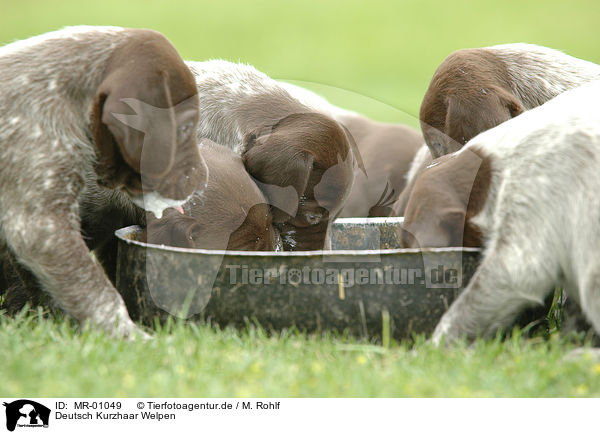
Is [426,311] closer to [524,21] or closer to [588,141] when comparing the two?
[588,141]

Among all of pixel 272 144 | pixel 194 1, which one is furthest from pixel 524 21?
pixel 272 144

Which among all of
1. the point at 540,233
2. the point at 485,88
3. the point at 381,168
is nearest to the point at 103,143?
the point at 540,233

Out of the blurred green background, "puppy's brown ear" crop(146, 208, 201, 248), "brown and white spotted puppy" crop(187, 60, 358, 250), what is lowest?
the blurred green background

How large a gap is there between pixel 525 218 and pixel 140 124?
1628 mm

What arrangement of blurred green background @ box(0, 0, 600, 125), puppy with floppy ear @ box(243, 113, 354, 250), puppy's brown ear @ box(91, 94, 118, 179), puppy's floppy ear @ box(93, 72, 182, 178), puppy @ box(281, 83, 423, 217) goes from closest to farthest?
puppy's floppy ear @ box(93, 72, 182, 178) < puppy's brown ear @ box(91, 94, 118, 179) < puppy with floppy ear @ box(243, 113, 354, 250) < puppy @ box(281, 83, 423, 217) < blurred green background @ box(0, 0, 600, 125)

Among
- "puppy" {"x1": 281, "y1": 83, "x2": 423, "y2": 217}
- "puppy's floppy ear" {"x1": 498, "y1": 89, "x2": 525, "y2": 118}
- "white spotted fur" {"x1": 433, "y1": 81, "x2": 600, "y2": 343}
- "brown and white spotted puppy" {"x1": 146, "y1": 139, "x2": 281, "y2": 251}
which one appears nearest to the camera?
"white spotted fur" {"x1": 433, "y1": 81, "x2": 600, "y2": 343}

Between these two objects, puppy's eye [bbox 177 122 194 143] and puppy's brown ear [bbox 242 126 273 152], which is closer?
puppy's eye [bbox 177 122 194 143]

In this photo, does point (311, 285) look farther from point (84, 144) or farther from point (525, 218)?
point (84, 144)

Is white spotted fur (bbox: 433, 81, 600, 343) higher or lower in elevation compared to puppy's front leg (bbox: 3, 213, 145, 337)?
higher

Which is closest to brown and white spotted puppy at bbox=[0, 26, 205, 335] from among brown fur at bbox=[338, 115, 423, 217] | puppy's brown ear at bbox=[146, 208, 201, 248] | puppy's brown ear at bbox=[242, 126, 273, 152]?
puppy's brown ear at bbox=[146, 208, 201, 248]

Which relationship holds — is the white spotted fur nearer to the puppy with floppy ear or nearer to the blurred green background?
the puppy with floppy ear

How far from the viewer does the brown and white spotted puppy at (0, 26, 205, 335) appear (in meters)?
3.28

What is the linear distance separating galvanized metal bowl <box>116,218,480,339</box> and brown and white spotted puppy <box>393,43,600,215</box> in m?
1.22
